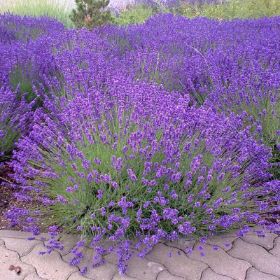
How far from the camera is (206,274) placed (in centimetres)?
243

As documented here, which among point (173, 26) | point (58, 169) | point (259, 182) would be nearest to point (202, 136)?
point (259, 182)

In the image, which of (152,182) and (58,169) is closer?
(152,182)

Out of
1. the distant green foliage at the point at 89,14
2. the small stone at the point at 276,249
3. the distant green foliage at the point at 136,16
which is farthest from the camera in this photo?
the distant green foliage at the point at 136,16

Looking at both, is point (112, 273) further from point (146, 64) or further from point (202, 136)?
point (146, 64)

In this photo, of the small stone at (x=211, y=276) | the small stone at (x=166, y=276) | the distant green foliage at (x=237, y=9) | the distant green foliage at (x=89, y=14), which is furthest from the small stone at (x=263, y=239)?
the distant green foliage at (x=237, y=9)

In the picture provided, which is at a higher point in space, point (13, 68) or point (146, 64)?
point (146, 64)

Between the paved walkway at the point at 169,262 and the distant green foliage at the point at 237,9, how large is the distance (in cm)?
671

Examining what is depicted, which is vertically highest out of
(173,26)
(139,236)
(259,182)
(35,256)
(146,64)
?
(173,26)

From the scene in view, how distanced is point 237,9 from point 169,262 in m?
8.17

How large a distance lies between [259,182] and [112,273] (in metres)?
1.22

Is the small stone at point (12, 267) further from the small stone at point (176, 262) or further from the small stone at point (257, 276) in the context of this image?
the small stone at point (257, 276)

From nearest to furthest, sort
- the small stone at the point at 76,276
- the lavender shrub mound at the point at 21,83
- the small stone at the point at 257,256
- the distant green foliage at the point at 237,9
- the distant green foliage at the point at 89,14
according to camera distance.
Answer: the small stone at the point at 76,276
the small stone at the point at 257,256
the lavender shrub mound at the point at 21,83
the distant green foliage at the point at 89,14
the distant green foliage at the point at 237,9

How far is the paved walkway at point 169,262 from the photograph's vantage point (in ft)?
7.91

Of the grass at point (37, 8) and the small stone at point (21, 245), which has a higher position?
the grass at point (37, 8)
